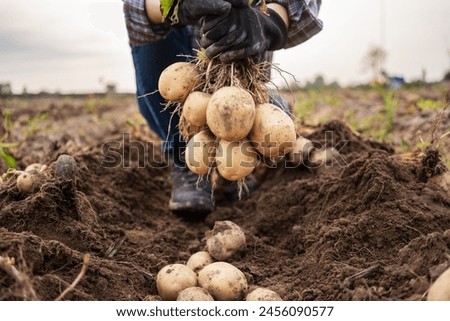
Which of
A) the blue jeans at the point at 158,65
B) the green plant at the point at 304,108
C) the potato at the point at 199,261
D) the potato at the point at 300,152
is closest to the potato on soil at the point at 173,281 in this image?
the potato at the point at 199,261

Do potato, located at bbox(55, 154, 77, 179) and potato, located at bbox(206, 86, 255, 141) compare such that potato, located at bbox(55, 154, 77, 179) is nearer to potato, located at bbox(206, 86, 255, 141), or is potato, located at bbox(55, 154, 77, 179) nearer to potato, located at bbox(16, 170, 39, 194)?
potato, located at bbox(16, 170, 39, 194)

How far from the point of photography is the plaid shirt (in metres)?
2.62

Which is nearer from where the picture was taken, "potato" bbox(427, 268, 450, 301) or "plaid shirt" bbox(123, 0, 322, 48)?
"potato" bbox(427, 268, 450, 301)

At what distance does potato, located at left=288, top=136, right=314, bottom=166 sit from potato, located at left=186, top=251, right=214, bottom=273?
132 cm

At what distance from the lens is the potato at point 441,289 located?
1.50 m

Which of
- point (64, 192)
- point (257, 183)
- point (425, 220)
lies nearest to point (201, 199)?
point (257, 183)

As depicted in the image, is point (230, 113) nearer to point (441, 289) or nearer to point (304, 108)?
point (441, 289)

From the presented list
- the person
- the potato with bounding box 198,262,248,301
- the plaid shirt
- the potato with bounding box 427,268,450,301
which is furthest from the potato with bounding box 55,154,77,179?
the potato with bounding box 427,268,450,301

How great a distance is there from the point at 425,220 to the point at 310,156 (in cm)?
133

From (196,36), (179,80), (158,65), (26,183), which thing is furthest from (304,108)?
(26,183)

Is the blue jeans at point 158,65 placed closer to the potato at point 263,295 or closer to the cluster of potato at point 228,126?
the cluster of potato at point 228,126

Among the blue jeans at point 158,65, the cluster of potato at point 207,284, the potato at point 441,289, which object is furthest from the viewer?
the blue jeans at point 158,65

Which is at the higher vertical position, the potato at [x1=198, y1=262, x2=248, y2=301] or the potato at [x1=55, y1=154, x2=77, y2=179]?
the potato at [x1=55, y1=154, x2=77, y2=179]

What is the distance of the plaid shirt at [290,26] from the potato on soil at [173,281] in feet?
3.98
